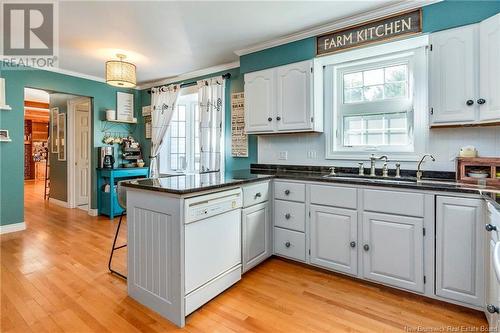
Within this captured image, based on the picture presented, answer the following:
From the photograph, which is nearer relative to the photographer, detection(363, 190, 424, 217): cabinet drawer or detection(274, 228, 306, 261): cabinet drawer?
detection(363, 190, 424, 217): cabinet drawer

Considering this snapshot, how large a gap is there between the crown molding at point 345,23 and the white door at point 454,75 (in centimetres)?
35

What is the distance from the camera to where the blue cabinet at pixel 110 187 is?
4414mm

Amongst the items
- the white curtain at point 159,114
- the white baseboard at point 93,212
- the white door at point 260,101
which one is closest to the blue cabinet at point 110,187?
the white baseboard at point 93,212

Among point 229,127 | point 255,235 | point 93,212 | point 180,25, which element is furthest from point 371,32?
point 93,212

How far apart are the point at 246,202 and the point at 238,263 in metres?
0.54

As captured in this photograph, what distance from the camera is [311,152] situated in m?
3.08

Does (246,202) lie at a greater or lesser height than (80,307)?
greater

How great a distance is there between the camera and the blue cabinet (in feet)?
14.5

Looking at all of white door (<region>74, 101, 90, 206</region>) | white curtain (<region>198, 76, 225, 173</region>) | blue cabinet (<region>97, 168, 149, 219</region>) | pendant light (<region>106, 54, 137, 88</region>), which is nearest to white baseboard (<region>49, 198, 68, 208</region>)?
white door (<region>74, 101, 90, 206</region>)

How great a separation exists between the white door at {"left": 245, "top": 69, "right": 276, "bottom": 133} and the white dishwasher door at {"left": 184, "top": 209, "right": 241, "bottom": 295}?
4.15ft

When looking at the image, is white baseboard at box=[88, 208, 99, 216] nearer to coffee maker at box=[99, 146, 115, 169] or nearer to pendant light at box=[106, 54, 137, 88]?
coffee maker at box=[99, 146, 115, 169]

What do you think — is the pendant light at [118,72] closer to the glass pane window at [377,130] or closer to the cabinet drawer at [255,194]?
the cabinet drawer at [255,194]

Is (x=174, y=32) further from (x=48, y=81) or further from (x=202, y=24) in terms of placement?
(x=48, y=81)

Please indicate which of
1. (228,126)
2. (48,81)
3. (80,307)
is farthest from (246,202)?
(48,81)
